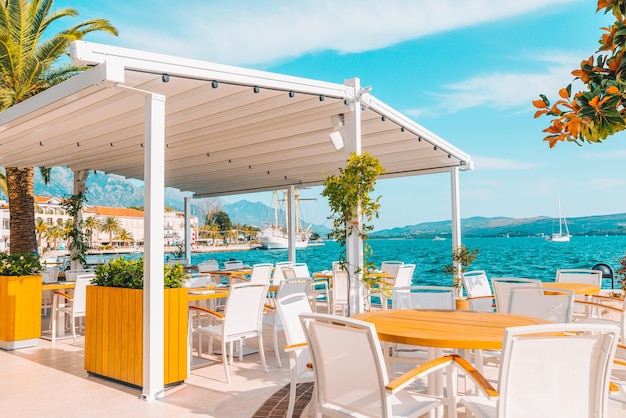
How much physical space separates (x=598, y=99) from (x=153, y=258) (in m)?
3.69

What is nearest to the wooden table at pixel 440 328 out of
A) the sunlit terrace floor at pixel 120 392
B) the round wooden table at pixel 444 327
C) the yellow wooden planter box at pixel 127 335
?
the round wooden table at pixel 444 327

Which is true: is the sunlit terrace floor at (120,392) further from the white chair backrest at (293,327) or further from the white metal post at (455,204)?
the white metal post at (455,204)

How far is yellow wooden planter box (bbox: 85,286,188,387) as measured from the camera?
14.3 feet

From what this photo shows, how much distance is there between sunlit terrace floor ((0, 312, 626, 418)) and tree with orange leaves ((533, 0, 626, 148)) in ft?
8.55

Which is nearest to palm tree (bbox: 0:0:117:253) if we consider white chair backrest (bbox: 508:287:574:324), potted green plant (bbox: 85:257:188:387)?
potted green plant (bbox: 85:257:188:387)

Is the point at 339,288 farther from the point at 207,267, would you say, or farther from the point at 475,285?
the point at 207,267

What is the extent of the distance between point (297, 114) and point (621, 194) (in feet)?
170

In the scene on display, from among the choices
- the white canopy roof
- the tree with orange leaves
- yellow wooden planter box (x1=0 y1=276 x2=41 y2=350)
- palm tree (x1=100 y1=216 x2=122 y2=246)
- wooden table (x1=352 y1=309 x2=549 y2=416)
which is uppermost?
palm tree (x1=100 y1=216 x2=122 y2=246)

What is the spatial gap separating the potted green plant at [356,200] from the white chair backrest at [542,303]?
1.90m

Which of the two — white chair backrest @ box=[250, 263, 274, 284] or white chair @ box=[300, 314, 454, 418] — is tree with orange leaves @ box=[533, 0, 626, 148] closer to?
white chair @ box=[300, 314, 454, 418]

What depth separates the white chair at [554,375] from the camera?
79.9 inches

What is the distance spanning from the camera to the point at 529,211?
5878 centimetres

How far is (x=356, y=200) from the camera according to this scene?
18.5ft

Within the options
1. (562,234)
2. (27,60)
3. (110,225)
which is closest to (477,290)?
(27,60)
